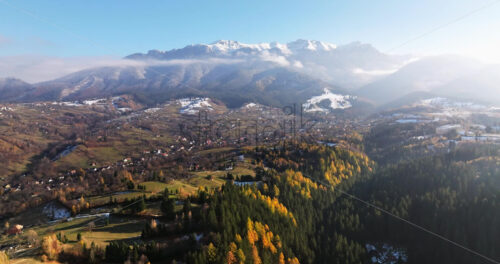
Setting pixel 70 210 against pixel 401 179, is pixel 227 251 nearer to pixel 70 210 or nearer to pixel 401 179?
pixel 70 210

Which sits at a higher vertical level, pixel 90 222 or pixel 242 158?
pixel 90 222

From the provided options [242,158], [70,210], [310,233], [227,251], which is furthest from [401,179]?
[70,210]

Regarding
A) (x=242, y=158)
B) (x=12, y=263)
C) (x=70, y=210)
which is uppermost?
(x=12, y=263)

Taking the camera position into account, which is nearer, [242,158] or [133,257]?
[133,257]

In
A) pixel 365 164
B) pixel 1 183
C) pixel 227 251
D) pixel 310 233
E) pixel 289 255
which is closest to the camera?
pixel 227 251

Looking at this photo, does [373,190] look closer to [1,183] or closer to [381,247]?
[381,247]

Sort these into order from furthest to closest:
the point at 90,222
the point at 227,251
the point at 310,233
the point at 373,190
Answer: the point at 373,190, the point at 310,233, the point at 90,222, the point at 227,251

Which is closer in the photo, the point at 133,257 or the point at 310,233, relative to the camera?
the point at 133,257

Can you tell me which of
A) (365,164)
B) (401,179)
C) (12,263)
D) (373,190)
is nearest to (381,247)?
(373,190)

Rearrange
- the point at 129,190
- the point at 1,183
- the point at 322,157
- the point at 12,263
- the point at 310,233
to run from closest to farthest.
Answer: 1. the point at 12,263
2. the point at 310,233
3. the point at 129,190
4. the point at 322,157
5. the point at 1,183
